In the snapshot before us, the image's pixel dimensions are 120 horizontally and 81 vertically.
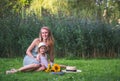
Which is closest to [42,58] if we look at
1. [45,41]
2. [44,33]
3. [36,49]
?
[36,49]

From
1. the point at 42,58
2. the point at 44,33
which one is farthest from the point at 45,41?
→ the point at 42,58

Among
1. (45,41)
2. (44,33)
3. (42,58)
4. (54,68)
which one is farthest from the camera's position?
(45,41)

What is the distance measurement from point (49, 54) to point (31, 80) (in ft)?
6.80

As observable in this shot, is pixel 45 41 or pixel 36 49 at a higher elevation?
pixel 45 41

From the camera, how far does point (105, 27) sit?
15.1 meters

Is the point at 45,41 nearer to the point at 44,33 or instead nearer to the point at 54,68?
the point at 44,33

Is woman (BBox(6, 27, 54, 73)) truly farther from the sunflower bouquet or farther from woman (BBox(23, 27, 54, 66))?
the sunflower bouquet

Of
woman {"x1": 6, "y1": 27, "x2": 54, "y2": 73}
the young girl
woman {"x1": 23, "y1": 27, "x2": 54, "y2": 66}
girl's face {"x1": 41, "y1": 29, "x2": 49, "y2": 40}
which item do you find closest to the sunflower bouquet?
the young girl

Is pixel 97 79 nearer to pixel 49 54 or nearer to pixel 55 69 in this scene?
pixel 55 69

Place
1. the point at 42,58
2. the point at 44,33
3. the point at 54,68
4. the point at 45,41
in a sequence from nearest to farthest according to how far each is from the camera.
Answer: the point at 54,68, the point at 42,58, the point at 44,33, the point at 45,41

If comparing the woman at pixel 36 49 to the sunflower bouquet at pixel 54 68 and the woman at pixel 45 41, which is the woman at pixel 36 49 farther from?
the sunflower bouquet at pixel 54 68

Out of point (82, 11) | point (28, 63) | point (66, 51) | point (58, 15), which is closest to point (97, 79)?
point (28, 63)

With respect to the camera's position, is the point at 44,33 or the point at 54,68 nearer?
the point at 54,68

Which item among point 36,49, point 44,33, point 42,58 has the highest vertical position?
point 44,33
